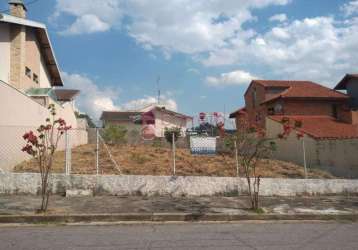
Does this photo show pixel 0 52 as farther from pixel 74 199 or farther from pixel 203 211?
pixel 203 211

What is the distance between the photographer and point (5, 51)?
2014 cm

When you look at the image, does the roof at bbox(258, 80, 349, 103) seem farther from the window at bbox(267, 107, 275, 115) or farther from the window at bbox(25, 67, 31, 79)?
the window at bbox(25, 67, 31, 79)

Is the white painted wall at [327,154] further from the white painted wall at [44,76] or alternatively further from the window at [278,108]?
the white painted wall at [44,76]

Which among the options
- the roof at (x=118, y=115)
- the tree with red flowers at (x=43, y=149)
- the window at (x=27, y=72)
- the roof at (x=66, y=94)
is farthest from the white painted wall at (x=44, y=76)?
the roof at (x=118, y=115)

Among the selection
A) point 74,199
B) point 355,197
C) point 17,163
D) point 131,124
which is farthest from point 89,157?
point 131,124

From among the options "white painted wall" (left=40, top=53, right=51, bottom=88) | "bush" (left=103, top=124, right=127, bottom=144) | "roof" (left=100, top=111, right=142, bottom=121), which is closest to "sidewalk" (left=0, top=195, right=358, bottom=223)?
"bush" (left=103, top=124, right=127, bottom=144)

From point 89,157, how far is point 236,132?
651 centimetres

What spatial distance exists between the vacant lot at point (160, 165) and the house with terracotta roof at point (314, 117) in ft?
7.96

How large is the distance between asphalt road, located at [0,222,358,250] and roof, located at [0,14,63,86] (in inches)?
611

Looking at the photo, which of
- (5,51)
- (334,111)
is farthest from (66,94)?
(334,111)

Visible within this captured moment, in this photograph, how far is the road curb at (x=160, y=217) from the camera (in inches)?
322

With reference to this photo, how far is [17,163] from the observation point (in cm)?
1303

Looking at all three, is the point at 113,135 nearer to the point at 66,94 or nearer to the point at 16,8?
the point at 16,8

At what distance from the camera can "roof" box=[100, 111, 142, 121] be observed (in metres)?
52.8
